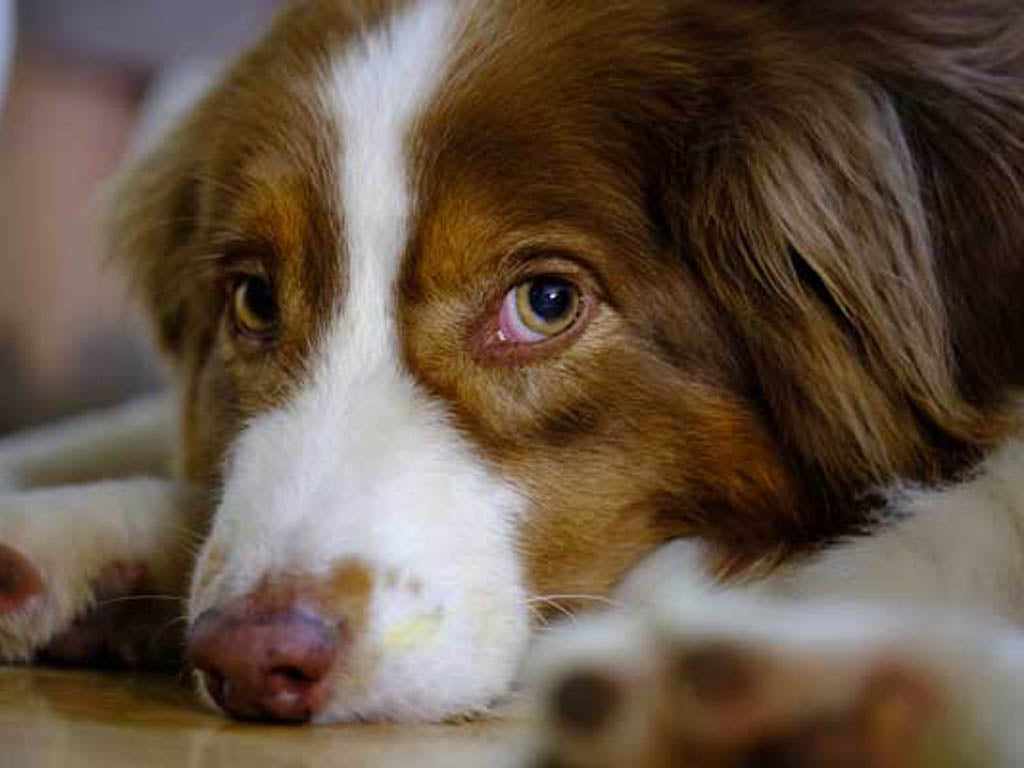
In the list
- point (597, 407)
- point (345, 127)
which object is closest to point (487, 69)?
point (345, 127)

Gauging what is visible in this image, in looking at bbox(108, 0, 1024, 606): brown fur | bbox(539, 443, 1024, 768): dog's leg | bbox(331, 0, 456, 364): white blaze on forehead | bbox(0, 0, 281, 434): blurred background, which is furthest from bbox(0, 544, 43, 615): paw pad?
bbox(0, 0, 281, 434): blurred background

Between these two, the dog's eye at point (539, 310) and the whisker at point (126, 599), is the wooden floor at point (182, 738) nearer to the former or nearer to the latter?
the whisker at point (126, 599)

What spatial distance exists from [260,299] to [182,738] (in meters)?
0.88

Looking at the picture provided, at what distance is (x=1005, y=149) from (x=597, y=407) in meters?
0.65

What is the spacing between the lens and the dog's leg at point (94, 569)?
2395 millimetres

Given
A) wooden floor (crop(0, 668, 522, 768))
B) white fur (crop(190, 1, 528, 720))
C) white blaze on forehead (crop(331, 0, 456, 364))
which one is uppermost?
white blaze on forehead (crop(331, 0, 456, 364))

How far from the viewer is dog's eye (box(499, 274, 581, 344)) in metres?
2.33

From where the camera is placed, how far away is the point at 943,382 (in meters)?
2.30

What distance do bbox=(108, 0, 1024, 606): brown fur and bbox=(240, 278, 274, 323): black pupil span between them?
5.1 inches

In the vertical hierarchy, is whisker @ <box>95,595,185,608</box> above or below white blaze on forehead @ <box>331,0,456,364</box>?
below

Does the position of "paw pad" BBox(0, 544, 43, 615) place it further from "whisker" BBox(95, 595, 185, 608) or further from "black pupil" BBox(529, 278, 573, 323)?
"black pupil" BBox(529, 278, 573, 323)

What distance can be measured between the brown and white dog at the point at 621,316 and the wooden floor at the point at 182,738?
139 mm

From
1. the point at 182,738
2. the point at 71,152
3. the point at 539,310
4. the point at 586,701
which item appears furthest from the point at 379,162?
the point at 71,152

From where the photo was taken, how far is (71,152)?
243 inches
